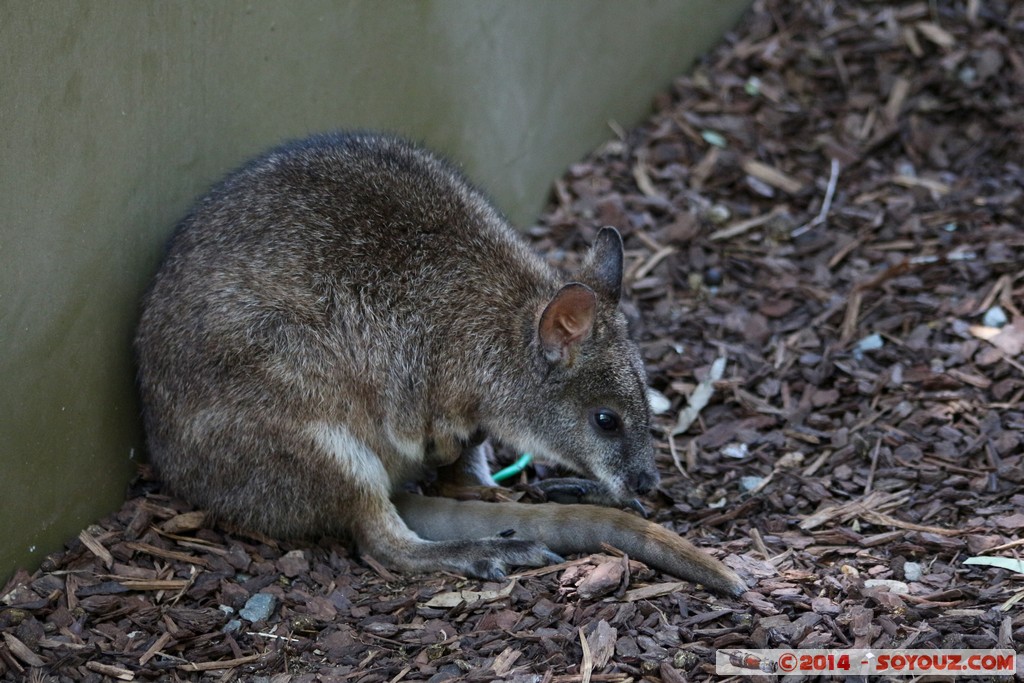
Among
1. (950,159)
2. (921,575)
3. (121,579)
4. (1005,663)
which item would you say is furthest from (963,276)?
(121,579)

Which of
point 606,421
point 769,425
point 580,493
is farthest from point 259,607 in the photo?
point 769,425

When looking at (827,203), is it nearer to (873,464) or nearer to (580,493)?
(873,464)

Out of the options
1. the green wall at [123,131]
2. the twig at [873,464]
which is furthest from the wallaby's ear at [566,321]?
the green wall at [123,131]

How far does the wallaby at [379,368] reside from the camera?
4.93 m

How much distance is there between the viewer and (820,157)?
811cm

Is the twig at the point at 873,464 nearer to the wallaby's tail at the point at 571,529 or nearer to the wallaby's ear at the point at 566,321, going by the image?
the wallaby's tail at the point at 571,529

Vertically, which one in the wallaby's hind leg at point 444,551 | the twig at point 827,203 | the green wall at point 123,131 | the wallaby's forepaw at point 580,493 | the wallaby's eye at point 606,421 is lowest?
the wallaby's forepaw at point 580,493

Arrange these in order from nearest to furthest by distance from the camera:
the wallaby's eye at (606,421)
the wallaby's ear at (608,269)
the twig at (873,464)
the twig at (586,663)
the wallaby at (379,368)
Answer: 1. the twig at (586,663)
2. the wallaby at (379,368)
3. the wallaby's eye at (606,421)
4. the wallaby's ear at (608,269)
5. the twig at (873,464)

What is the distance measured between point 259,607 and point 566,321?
5.46 ft

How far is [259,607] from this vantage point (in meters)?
4.75

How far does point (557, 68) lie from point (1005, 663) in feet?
15.3

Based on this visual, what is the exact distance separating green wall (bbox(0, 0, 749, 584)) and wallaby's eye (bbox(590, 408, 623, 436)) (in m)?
1.97

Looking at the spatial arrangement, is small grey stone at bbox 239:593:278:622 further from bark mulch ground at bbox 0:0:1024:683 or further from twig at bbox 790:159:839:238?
twig at bbox 790:159:839:238

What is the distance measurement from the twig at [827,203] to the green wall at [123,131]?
6.42ft
